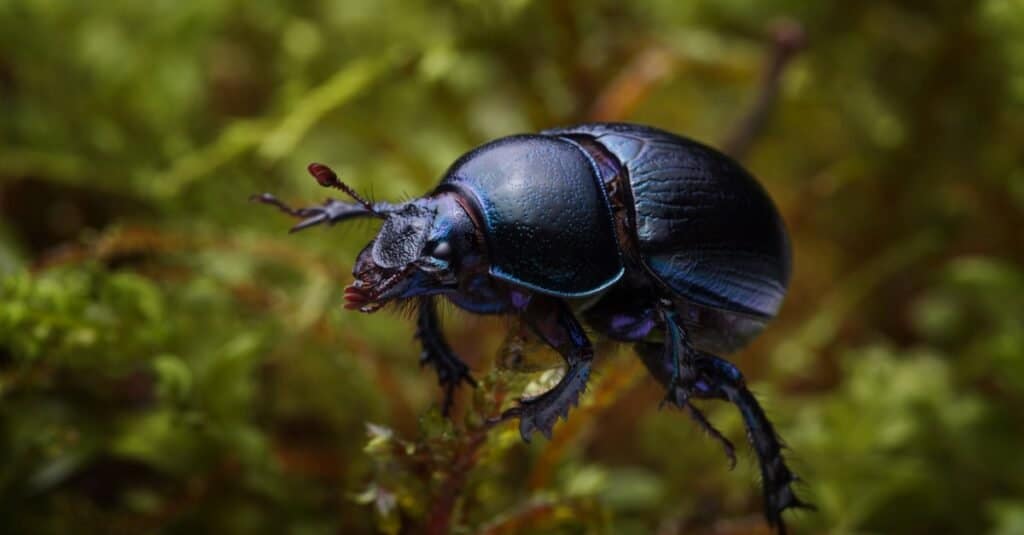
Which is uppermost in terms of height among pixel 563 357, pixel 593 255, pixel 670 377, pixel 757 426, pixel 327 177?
pixel 327 177

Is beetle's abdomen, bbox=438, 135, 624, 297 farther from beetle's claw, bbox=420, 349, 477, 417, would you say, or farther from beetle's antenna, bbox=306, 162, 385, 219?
beetle's claw, bbox=420, 349, 477, 417

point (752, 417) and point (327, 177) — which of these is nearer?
point (327, 177)

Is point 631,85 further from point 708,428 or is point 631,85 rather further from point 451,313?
point 708,428

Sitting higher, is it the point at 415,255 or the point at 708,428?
the point at 415,255

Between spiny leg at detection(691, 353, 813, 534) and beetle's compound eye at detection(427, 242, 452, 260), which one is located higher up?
beetle's compound eye at detection(427, 242, 452, 260)

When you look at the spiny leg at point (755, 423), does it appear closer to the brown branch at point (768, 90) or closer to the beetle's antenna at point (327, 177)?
the beetle's antenna at point (327, 177)

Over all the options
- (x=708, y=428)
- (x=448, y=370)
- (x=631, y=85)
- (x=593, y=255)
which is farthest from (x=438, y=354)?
(x=631, y=85)

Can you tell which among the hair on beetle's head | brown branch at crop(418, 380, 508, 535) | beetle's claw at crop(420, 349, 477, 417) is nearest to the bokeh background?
brown branch at crop(418, 380, 508, 535)

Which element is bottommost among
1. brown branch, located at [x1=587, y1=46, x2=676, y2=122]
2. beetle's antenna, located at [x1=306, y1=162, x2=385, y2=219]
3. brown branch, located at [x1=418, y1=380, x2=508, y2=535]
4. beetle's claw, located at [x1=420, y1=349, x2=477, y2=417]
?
brown branch, located at [x1=418, y1=380, x2=508, y2=535]
